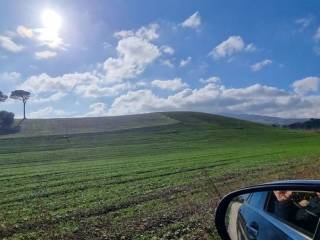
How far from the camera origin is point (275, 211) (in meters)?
3.07

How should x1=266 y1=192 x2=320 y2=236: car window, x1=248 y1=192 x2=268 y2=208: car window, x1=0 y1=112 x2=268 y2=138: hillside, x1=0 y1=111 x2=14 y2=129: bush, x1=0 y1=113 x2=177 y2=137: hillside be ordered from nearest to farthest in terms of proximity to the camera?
x1=266 y1=192 x2=320 y2=236: car window < x1=248 y1=192 x2=268 y2=208: car window < x1=0 y1=113 x2=177 y2=137: hillside < x1=0 y1=112 x2=268 y2=138: hillside < x1=0 y1=111 x2=14 y2=129: bush

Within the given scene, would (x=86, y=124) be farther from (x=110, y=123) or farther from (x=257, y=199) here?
(x=257, y=199)

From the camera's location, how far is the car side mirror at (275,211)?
2.61 meters

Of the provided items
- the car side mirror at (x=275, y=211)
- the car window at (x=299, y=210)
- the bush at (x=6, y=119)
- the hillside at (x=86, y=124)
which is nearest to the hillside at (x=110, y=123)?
the hillside at (x=86, y=124)

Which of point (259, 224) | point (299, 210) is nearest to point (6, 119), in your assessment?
point (259, 224)

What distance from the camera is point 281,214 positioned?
9.82ft

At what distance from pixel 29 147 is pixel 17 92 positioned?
231 ft

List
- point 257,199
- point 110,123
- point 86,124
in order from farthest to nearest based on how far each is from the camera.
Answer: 1. point 110,123
2. point 86,124
3. point 257,199

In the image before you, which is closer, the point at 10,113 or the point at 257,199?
the point at 257,199

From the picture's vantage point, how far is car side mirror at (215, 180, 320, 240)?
261 centimetres

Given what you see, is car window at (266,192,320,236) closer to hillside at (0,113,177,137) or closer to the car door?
the car door

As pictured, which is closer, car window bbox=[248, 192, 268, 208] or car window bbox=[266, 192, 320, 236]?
car window bbox=[266, 192, 320, 236]

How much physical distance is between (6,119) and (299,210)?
101997mm

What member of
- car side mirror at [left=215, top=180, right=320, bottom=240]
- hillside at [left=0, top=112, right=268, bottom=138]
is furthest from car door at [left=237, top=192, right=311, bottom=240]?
hillside at [left=0, top=112, right=268, bottom=138]
